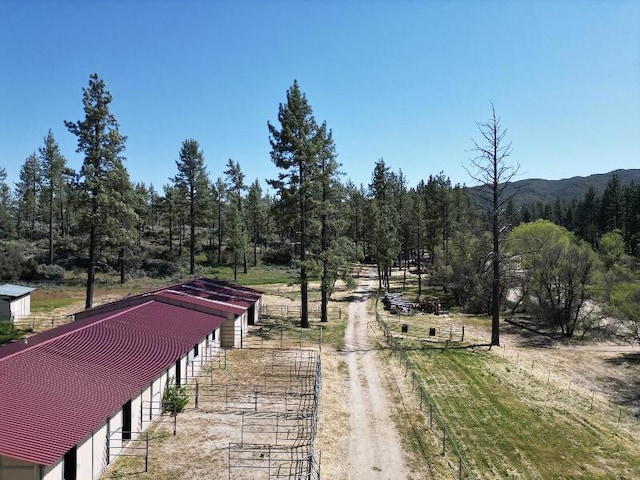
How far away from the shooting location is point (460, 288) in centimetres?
5703

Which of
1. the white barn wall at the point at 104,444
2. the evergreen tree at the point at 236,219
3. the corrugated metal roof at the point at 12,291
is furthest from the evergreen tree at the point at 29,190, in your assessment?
the white barn wall at the point at 104,444

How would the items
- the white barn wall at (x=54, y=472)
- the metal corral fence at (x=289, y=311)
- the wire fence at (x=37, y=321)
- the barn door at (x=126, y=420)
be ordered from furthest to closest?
the metal corral fence at (x=289, y=311)
the wire fence at (x=37, y=321)
the barn door at (x=126, y=420)
the white barn wall at (x=54, y=472)

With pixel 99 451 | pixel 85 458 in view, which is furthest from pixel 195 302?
pixel 85 458

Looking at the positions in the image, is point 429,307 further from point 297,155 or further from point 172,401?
point 172,401

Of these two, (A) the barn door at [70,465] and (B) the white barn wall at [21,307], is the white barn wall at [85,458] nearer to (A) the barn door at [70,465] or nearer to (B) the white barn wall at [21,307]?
(A) the barn door at [70,465]

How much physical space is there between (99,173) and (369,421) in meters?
27.1

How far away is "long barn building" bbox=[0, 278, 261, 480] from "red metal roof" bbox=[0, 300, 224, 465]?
0.03 metres

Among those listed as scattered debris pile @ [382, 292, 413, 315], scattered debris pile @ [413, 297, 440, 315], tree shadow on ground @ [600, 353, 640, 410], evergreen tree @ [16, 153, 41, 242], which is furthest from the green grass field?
evergreen tree @ [16, 153, 41, 242]

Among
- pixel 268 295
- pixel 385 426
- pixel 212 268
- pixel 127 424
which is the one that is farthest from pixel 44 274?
pixel 385 426

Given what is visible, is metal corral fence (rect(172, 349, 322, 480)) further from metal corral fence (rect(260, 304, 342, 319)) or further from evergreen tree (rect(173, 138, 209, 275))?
evergreen tree (rect(173, 138, 209, 275))

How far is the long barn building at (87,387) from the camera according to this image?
13312 mm

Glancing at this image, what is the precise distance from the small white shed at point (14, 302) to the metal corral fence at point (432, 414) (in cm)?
3051

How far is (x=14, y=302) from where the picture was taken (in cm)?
3922

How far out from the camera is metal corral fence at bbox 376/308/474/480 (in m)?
17.2
